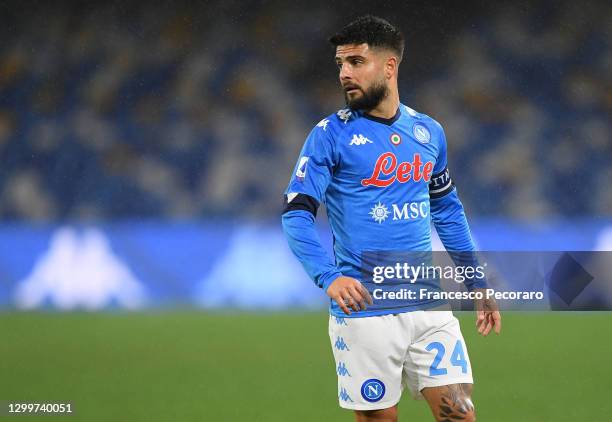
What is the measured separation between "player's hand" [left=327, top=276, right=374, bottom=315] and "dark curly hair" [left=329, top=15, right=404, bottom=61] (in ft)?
3.08

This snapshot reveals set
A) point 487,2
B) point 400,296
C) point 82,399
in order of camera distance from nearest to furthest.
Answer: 1. point 400,296
2. point 82,399
3. point 487,2

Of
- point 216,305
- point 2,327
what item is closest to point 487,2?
point 216,305

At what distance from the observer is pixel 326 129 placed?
302cm

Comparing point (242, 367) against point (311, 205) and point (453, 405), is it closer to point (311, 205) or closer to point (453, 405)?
point (453, 405)

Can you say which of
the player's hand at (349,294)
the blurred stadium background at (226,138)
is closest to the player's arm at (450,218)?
the player's hand at (349,294)

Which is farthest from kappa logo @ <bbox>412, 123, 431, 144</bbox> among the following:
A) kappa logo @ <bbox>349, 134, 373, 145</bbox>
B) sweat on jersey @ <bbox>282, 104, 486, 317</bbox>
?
kappa logo @ <bbox>349, 134, 373, 145</bbox>

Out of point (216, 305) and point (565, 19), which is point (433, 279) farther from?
point (565, 19)

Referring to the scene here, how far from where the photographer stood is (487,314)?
3.20 m

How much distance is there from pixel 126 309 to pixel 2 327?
151 cm

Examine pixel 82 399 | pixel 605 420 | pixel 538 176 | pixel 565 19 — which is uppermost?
pixel 565 19

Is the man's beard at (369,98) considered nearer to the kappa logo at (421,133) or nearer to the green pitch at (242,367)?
the kappa logo at (421,133)

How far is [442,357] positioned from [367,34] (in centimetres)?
122

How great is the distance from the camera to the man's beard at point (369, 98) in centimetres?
308

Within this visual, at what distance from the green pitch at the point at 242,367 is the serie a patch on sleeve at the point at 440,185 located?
1.89m
